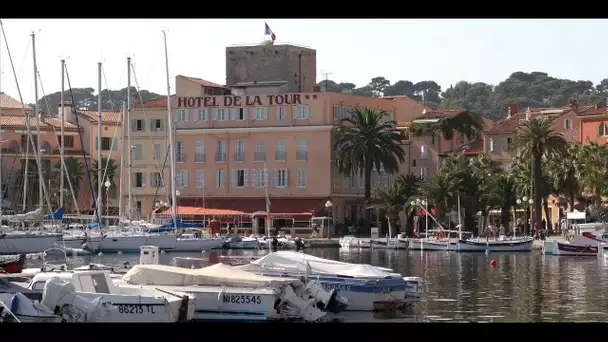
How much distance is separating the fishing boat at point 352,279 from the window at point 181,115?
5524 cm

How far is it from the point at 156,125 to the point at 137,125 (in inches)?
57.5

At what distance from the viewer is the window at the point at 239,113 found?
286 feet

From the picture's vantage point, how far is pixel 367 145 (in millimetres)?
78812

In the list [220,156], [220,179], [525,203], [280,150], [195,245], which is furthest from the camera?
[220,156]

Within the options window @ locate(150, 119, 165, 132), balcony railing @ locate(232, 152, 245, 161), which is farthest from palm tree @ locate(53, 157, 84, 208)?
balcony railing @ locate(232, 152, 245, 161)

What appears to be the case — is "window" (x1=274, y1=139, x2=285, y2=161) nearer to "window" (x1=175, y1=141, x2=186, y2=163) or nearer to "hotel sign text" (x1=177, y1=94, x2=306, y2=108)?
"hotel sign text" (x1=177, y1=94, x2=306, y2=108)

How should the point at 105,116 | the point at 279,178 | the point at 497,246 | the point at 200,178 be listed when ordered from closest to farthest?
the point at 497,246, the point at 279,178, the point at 200,178, the point at 105,116

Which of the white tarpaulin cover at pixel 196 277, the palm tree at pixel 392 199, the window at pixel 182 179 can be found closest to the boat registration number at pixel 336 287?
the white tarpaulin cover at pixel 196 277

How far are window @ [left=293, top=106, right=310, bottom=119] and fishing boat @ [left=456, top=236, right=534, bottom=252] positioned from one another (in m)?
21.2

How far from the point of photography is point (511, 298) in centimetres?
3734

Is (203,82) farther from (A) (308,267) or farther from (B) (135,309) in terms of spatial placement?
(B) (135,309)

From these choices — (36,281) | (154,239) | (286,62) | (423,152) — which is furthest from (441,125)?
(36,281)

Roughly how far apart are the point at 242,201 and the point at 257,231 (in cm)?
357

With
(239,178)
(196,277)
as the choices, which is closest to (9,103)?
(239,178)
